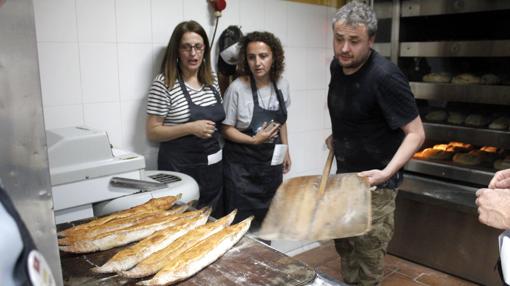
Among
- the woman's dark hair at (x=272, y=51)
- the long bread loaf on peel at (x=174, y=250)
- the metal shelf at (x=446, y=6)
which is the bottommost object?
the long bread loaf on peel at (x=174, y=250)

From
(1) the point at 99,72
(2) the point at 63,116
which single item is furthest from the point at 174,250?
(1) the point at 99,72

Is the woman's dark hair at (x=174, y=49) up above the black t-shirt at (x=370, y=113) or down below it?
above

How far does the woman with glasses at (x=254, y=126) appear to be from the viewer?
273 centimetres

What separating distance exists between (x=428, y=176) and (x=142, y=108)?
6.97 ft

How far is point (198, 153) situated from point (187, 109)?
268 mm

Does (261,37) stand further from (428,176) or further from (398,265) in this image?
(398,265)

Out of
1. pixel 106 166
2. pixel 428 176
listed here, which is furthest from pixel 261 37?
pixel 428 176

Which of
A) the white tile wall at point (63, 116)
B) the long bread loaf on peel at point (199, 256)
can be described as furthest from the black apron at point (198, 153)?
the long bread loaf on peel at point (199, 256)

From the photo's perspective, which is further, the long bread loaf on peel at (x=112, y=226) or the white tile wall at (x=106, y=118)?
the white tile wall at (x=106, y=118)

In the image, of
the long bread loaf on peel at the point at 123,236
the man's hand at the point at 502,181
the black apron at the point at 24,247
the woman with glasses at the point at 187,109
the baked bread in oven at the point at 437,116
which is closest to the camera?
the black apron at the point at 24,247

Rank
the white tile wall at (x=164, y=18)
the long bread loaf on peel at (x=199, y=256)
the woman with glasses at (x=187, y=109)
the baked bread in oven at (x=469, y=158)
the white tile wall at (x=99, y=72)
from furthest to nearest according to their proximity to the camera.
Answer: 1. the baked bread in oven at (x=469, y=158)
2. the white tile wall at (x=164, y=18)
3. the woman with glasses at (x=187, y=109)
4. the white tile wall at (x=99, y=72)
5. the long bread loaf on peel at (x=199, y=256)

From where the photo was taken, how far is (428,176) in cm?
318

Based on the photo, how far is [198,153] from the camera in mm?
2508

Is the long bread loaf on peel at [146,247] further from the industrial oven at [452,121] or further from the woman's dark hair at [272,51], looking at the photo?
the industrial oven at [452,121]
